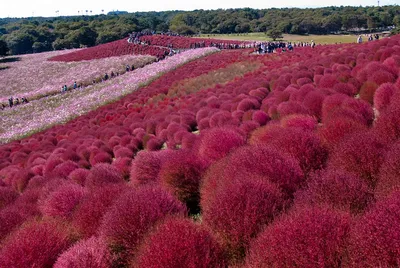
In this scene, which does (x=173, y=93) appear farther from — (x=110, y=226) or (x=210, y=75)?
(x=110, y=226)

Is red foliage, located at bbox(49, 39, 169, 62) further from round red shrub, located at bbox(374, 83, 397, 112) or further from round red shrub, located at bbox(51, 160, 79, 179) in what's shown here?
round red shrub, located at bbox(374, 83, 397, 112)

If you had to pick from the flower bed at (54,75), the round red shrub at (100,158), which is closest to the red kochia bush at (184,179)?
the round red shrub at (100,158)

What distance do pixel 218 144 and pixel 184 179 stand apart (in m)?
1.14

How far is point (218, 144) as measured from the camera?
7730 millimetres

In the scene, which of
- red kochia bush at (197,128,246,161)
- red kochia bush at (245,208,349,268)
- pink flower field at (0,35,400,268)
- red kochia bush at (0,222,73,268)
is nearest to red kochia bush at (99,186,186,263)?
pink flower field at (0,35,400,268)

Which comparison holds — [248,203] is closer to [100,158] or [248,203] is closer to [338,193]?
[338,193]

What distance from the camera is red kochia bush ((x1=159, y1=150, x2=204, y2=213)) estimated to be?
6.97 metres

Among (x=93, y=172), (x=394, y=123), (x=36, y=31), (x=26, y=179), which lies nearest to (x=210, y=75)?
(x=26, y=179)

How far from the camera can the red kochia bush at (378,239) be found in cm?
310

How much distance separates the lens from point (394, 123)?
631cm

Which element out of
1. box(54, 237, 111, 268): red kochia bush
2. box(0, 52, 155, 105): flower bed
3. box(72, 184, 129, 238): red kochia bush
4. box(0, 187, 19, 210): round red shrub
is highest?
box(54, 237, 111, 268): red kochia bush

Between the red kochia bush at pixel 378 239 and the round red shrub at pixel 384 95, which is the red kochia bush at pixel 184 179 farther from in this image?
the round red shrub at pixel 384 95

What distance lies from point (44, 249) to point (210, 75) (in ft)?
80.6

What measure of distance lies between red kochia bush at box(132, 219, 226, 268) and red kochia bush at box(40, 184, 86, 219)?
10.5 feet
